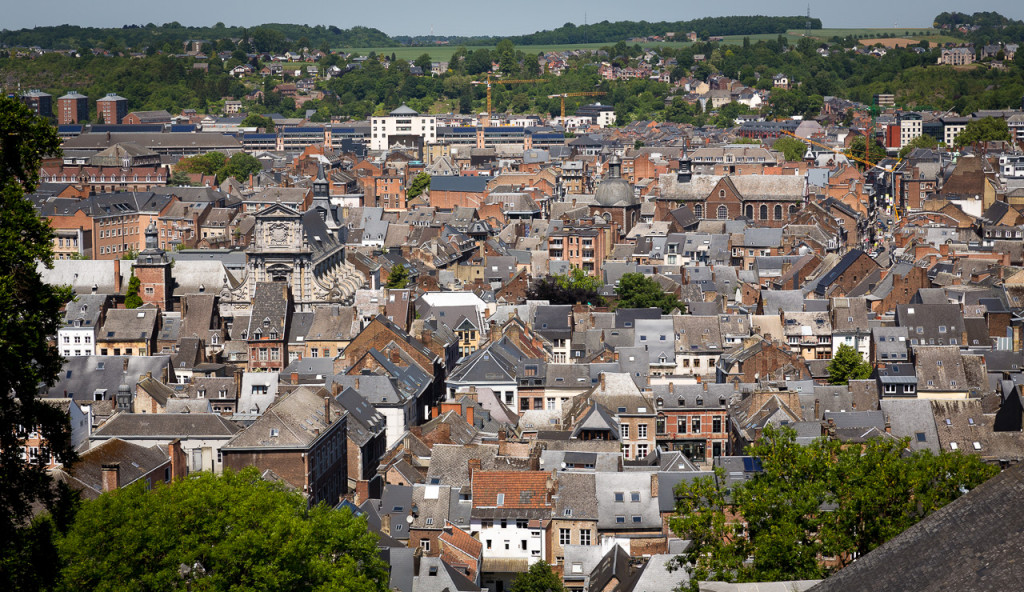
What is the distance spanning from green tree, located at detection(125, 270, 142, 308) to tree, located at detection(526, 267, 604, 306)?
77.0 ft

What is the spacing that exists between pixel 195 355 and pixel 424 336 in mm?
11330

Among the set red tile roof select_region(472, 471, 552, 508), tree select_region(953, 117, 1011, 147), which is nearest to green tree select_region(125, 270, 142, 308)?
red tile roof select_region(472, 471, 552, 508)

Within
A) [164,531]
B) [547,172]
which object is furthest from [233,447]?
[547,172]

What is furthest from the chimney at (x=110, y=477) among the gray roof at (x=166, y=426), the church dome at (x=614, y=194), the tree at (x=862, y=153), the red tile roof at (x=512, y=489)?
the tree at (x=862, y=153)

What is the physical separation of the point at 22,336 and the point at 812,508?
18065mm

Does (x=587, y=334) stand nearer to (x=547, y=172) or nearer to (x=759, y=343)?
(x=759, y=343)

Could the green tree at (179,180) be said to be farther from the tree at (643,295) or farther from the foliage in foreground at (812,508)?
the foliage in foreground at (812,508)

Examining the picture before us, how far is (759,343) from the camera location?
75750 mm

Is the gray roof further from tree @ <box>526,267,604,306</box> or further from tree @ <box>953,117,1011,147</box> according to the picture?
tree @ <box>953,117,1011,147</box>

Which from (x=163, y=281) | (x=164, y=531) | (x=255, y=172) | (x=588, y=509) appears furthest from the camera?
(x=255, y=172)

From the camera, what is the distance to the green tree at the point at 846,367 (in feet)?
241

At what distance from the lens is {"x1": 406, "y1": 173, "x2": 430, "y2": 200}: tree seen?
164625mm

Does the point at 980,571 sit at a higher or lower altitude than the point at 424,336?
higher

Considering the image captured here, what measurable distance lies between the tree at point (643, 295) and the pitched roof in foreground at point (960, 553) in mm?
71134
